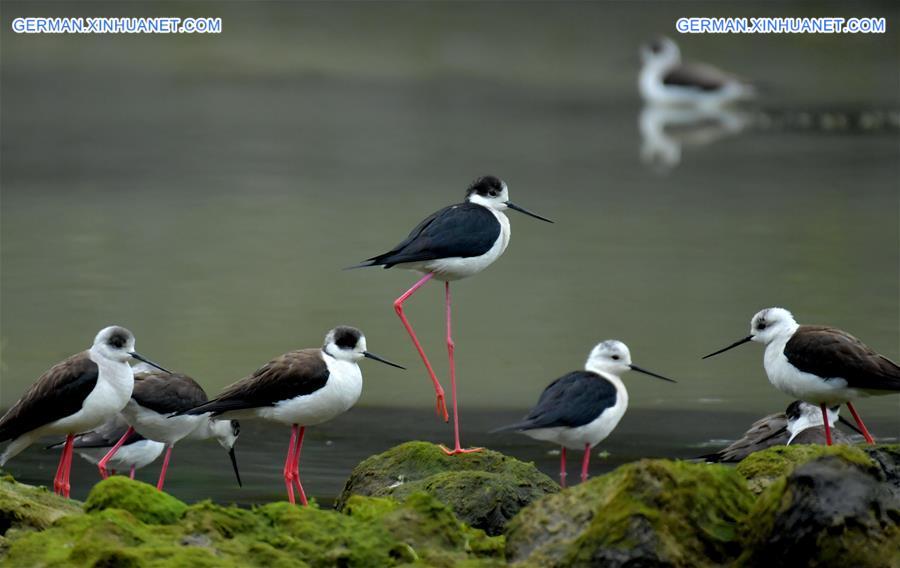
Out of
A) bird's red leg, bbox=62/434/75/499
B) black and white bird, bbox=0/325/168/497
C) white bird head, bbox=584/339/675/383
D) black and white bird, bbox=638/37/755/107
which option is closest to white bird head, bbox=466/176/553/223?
white bird head, bbox=584/339/675/383

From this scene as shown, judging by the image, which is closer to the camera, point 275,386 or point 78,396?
point 78,396

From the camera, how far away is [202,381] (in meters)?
11.2

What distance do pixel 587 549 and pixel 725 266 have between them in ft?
33.1

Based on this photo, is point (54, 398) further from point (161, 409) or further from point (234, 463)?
point (234, 463)

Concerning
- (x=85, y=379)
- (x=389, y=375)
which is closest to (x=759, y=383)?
(x=389, y=375)

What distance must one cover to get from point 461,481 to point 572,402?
1.29 m

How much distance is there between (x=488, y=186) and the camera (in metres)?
9.11

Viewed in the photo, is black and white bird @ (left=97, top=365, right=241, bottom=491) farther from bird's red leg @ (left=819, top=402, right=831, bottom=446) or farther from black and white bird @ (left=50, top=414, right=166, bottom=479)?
bird's red leg @ (left=819, top=402, right=831, bottom=446)

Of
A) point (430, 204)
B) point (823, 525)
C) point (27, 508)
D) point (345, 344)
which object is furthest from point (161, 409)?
point (430, 204)

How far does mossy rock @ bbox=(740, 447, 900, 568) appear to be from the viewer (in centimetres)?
535

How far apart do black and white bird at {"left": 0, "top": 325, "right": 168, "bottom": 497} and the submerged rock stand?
63.9 inches

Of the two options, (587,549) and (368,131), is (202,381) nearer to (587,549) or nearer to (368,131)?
(587,549)

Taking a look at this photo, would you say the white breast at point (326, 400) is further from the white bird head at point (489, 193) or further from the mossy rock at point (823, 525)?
the mossy rock at point (823, 525)

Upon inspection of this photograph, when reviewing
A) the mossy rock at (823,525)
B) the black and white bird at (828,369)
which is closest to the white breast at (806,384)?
the black and white bird at (828,369)
